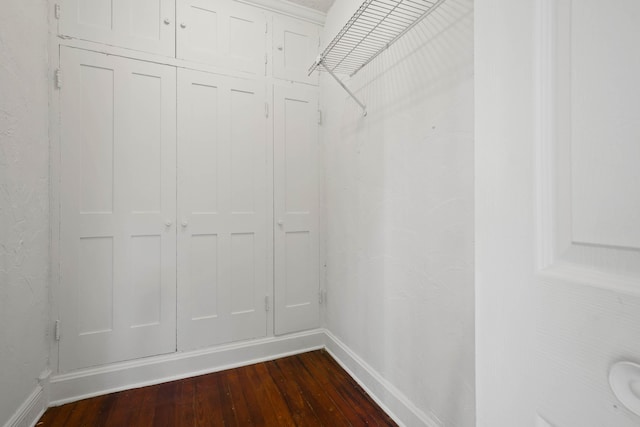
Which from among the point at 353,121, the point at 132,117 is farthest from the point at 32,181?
the point at 353,121

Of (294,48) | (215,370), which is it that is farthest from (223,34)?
(215,370)

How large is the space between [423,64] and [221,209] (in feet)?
4.81

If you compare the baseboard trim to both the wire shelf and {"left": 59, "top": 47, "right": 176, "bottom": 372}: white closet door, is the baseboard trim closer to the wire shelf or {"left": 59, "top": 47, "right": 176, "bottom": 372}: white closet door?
{"left": 59, "top": 47, "right": 176, "bottom": 372}: white closet door

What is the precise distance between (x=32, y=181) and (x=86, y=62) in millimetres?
747

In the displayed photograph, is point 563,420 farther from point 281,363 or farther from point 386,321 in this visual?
point 281,363

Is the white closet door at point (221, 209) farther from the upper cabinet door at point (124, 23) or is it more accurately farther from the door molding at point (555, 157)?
the door molding at point (555, 157)

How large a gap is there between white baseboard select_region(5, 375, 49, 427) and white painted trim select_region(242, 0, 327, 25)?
259cm

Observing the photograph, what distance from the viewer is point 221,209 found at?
1968 mm

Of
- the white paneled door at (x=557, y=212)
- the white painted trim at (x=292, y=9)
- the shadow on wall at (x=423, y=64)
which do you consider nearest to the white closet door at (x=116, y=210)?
the white painted trim at (x=292, y=9)

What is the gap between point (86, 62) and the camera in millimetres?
1659

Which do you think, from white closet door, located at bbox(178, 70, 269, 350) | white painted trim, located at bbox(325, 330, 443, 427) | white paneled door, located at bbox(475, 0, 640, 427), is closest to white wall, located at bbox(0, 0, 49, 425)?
white closet door, located at bbox(178, 70, 269, 350)

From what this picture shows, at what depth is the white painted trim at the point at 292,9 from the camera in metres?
2.05

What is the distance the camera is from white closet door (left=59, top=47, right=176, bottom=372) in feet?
5.37

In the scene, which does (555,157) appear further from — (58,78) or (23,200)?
(58,78)
